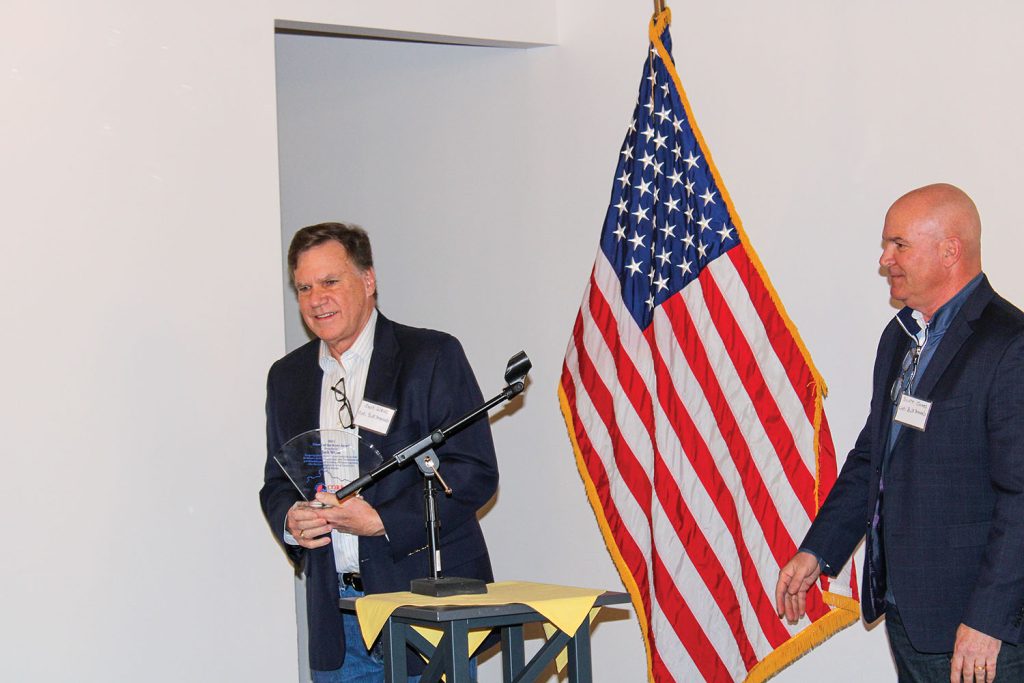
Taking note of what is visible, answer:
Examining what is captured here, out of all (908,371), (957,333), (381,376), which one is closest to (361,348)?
(381,376)

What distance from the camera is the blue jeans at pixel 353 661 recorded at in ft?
11.0

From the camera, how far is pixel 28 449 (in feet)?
12.6

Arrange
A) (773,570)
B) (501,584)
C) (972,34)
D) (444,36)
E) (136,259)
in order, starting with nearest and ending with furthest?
1. (501,584)
2. (972,34)
3. (773,570)
4. (136,259)
5. (444,36)

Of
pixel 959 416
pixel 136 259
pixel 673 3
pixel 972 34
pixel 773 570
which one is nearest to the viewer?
pixel 959 416

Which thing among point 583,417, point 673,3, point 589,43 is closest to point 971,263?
point 583,417

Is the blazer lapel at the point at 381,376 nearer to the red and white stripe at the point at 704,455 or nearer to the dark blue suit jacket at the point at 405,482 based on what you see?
the dark blue suit jacket at the point at 405,482

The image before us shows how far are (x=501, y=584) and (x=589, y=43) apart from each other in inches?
95.9

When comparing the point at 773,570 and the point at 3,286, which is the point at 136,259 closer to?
the point at 3,286

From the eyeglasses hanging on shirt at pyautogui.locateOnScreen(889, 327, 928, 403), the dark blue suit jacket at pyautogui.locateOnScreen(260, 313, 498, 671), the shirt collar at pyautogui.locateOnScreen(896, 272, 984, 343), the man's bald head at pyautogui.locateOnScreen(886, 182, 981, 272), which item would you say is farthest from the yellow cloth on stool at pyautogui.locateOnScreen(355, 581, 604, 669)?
the man's bald head at pyautogui.locateOnScreen(886, 182, 981, 272)

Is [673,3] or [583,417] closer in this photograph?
[583,417]

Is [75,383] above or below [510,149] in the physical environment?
below

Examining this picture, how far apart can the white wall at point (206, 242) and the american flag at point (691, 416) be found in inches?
9.3

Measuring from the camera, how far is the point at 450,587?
2.85 metres

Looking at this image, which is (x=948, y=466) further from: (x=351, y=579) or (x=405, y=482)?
(x=351, y=579)
